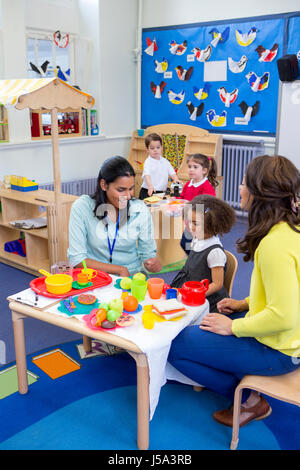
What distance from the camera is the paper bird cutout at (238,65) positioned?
5460 mm

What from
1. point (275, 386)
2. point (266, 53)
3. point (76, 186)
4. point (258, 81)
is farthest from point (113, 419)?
point (266, 53)

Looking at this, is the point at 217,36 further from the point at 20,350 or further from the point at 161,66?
the point at 20,350

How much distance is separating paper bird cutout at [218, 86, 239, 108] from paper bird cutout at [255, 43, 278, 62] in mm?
495

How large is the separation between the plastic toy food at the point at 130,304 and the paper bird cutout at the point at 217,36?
460 centimetres

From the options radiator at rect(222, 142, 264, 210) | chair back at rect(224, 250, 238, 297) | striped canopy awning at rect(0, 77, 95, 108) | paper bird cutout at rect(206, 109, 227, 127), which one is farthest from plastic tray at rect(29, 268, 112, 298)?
paper bird cutout at rect(206, 109, 227, 127)

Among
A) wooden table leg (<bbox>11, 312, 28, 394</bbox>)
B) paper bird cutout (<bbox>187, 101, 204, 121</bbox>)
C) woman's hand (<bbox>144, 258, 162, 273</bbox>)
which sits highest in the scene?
paper bird cutout (<bbox>187, 101, 204, 121</bbox>)

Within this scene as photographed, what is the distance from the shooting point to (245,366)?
1853mm

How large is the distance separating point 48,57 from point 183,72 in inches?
69.9

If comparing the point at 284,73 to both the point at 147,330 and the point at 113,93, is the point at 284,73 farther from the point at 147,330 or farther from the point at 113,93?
the point at 147,330

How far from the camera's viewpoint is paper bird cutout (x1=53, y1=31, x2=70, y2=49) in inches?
225

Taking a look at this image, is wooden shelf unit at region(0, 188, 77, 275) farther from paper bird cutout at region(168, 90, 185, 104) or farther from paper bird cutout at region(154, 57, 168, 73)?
paper bird cutout at region(154, 57, 168, 73)

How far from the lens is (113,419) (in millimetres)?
2148

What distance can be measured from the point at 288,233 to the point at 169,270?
2506 millimetres

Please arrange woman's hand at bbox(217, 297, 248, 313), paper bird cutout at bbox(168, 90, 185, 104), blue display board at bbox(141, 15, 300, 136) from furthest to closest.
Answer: paper bird cutout at bbox(168, 90, 185, 104), blue display board at bbox(141, 15, 300, 136), woman's hand at bbox(217, 297, 248, 313)
